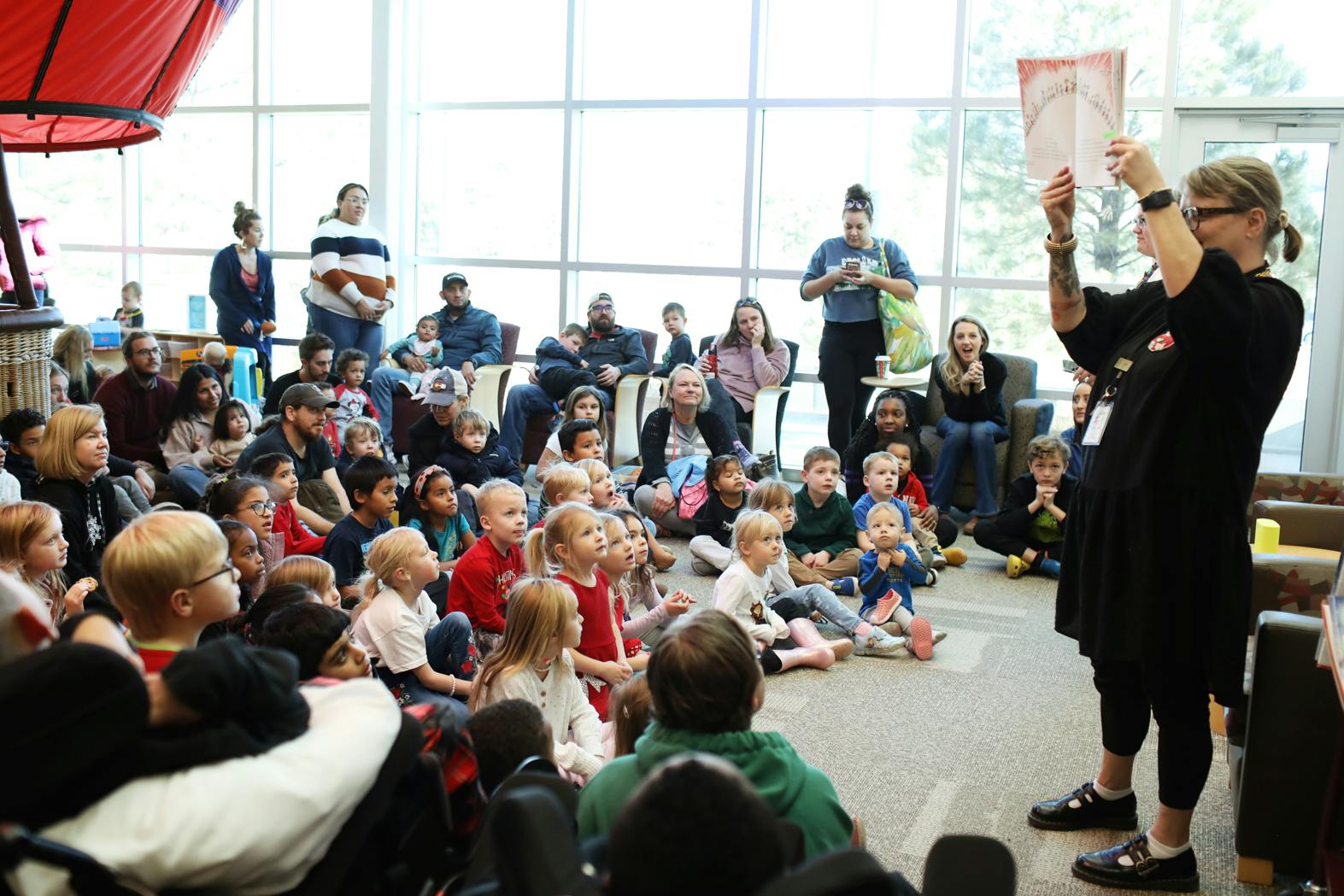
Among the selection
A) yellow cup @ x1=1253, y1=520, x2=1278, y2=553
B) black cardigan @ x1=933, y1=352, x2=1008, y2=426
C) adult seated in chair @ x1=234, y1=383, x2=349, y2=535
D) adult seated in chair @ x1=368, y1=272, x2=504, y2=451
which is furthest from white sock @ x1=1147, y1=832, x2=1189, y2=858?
adult seated in chair @ x1=368, y1=272, x2=504, y2=451

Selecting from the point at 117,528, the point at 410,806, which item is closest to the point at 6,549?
the point at 117,528

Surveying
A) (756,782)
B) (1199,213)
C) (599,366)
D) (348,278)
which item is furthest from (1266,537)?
(348,278)

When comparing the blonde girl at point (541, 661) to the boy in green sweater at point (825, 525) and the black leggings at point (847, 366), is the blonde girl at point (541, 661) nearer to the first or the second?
the boy in green sweater at point (825, 525)

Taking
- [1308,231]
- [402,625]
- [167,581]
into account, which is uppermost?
[1308,231]

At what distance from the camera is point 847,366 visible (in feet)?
24.1

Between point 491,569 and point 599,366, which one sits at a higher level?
point 599,366

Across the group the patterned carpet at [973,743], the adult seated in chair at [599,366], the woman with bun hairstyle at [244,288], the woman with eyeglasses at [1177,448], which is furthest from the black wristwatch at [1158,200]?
the woman with bun hairstyle at [244,288]

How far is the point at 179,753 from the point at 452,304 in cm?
735

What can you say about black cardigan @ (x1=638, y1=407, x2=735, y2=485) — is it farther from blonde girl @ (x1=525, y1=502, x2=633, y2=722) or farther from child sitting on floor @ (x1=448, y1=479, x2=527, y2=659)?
blonde girl @ (x1=525, y1=502, x2=633, y2=722)

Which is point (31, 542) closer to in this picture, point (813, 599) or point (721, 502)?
point (813, 599)

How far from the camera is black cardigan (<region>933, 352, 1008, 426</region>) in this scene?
22.5 ft

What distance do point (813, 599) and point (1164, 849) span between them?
2.12m

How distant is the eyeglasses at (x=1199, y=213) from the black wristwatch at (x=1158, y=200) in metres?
0.18

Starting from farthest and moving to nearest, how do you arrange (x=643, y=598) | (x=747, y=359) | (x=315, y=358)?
(x=747, y=359)
(x=315, y=358)
(x=643, y=598)
